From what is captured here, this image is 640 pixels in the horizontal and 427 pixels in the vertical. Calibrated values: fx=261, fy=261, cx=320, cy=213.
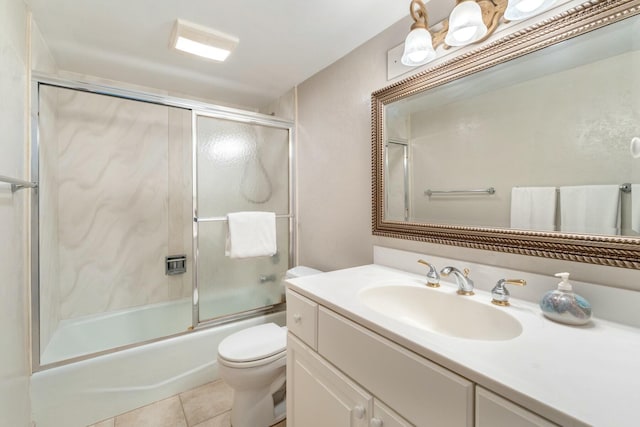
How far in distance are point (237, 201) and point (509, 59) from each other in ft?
5.60

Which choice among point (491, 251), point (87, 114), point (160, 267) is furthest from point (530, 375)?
point (87, 114)

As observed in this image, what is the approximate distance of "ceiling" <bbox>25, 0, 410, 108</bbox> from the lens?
4.23 ft

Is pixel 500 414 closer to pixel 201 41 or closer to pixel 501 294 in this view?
pixel 501 294

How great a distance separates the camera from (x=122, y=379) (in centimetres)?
150

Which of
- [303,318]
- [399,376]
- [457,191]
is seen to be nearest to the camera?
[399,376]

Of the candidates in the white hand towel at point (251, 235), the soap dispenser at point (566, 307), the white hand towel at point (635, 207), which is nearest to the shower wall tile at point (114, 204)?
the white hand towel at point (251, 235)

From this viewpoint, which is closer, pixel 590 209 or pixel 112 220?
pixel 590 209

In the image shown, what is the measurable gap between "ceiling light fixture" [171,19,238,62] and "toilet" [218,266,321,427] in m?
1.71

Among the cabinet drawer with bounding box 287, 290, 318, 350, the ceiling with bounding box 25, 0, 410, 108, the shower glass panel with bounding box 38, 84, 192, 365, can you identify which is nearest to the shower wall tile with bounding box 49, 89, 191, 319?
the shower glass panel with bounding box 38, 84, 192, 365

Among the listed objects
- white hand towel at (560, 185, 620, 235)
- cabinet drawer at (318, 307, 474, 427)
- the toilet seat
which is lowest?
the toilet seat

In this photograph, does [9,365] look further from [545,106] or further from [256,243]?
[545,106]

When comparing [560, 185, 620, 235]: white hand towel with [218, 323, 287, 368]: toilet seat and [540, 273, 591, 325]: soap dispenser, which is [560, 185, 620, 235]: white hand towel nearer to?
[540, 273, 591, 325]: soap dispenser

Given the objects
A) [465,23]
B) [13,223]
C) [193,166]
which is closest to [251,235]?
[193,166]

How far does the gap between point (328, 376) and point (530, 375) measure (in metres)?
0.60
